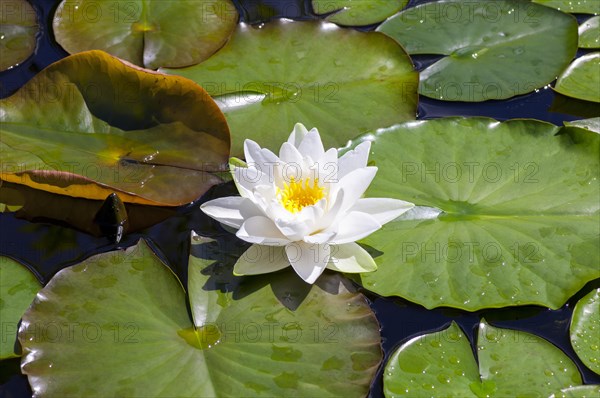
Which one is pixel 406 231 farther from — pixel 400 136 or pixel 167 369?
pixel 167 369

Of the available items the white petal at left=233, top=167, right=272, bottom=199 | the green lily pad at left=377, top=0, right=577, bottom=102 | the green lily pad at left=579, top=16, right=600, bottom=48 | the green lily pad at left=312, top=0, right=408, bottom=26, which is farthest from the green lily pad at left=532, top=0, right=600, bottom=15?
the white petal at left=233, top=167, right=272, bottom=199

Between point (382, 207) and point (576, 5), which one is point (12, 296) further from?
point (576, 5)

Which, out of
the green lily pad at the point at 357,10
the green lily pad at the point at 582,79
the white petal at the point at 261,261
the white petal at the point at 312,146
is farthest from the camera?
the green lily pad at the point at 357,10

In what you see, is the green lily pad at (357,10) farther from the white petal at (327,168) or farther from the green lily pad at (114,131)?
the white petal at (327,168)

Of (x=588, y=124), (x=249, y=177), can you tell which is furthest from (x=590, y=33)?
(x=249, y=177)

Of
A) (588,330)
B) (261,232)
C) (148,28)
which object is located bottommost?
(588,330)

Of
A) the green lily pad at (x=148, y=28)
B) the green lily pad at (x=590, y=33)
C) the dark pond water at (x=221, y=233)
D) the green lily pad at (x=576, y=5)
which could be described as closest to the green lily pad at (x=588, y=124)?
the dark pond water at (x=221, y=233)

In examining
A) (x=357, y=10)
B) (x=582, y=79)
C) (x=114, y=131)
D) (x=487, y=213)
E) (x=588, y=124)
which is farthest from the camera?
(x=357, y=10)
